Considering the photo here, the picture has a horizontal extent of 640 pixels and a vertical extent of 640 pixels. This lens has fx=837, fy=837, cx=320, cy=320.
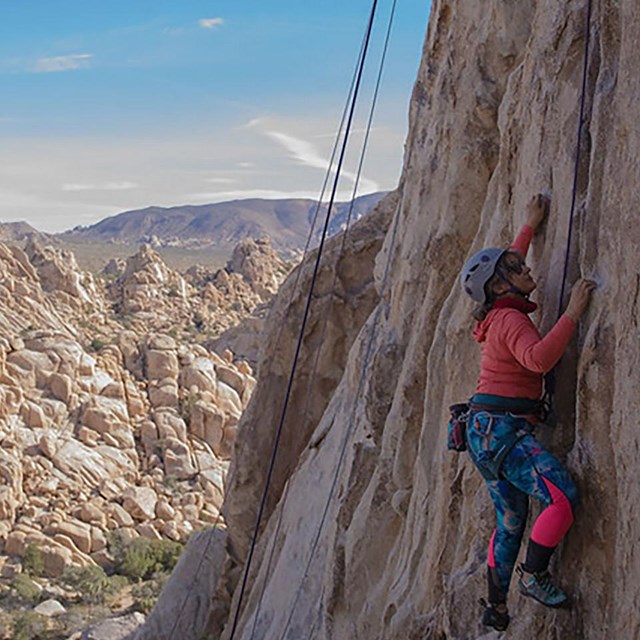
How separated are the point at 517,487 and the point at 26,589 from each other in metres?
17.6

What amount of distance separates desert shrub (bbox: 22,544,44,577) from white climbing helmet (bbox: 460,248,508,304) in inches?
732

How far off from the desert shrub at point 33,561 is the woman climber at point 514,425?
60.2 feet

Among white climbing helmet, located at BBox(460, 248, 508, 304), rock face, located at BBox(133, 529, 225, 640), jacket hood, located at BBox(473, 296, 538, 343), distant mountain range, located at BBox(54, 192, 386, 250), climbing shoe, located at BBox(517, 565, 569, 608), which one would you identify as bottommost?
rock face, located at BBox(133, 529, 225, 640)

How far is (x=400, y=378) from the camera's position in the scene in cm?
634

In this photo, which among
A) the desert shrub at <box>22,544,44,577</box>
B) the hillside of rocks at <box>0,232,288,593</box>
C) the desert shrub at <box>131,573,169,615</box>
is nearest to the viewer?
the desert shrub at <box>131,573,169,615</box>

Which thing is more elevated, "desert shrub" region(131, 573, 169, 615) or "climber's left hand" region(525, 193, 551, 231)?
"climber's left hand" region(525, 193, 551, 231)

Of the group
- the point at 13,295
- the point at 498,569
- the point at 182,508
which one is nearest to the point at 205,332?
the point at 13,295

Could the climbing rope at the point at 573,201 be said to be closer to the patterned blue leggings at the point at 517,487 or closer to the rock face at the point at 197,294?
the patterned blue leggings at the point at 517,487

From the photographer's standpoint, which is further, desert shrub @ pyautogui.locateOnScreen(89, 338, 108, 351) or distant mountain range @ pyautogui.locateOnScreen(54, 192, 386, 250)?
distant mountain range @ pyautogui.locateOnScreen(54, 192, 386, 250)

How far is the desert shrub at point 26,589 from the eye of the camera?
1866cm

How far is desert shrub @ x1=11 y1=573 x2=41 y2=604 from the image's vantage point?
61.2 feet

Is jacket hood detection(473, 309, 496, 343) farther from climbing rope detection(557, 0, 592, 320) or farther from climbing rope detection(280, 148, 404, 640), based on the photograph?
climbing rope detection(280, 148, 404, 640)

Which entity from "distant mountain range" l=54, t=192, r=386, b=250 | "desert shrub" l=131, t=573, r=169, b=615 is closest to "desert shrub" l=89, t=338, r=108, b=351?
"desert shrub" l=131, t=573, r=169, b=615

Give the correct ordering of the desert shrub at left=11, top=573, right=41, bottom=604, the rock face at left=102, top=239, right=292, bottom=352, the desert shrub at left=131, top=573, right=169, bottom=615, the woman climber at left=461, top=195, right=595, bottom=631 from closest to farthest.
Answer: the woman climber at left=461, top=195, right=595, bottom=631 < the desert shrub at left=11, top=573, right=41, bottom=604 < the desert shrub at left=131, top=573, right=169, bottom=615 < the rock face at left=102, top=239, right=292, bottom=352
